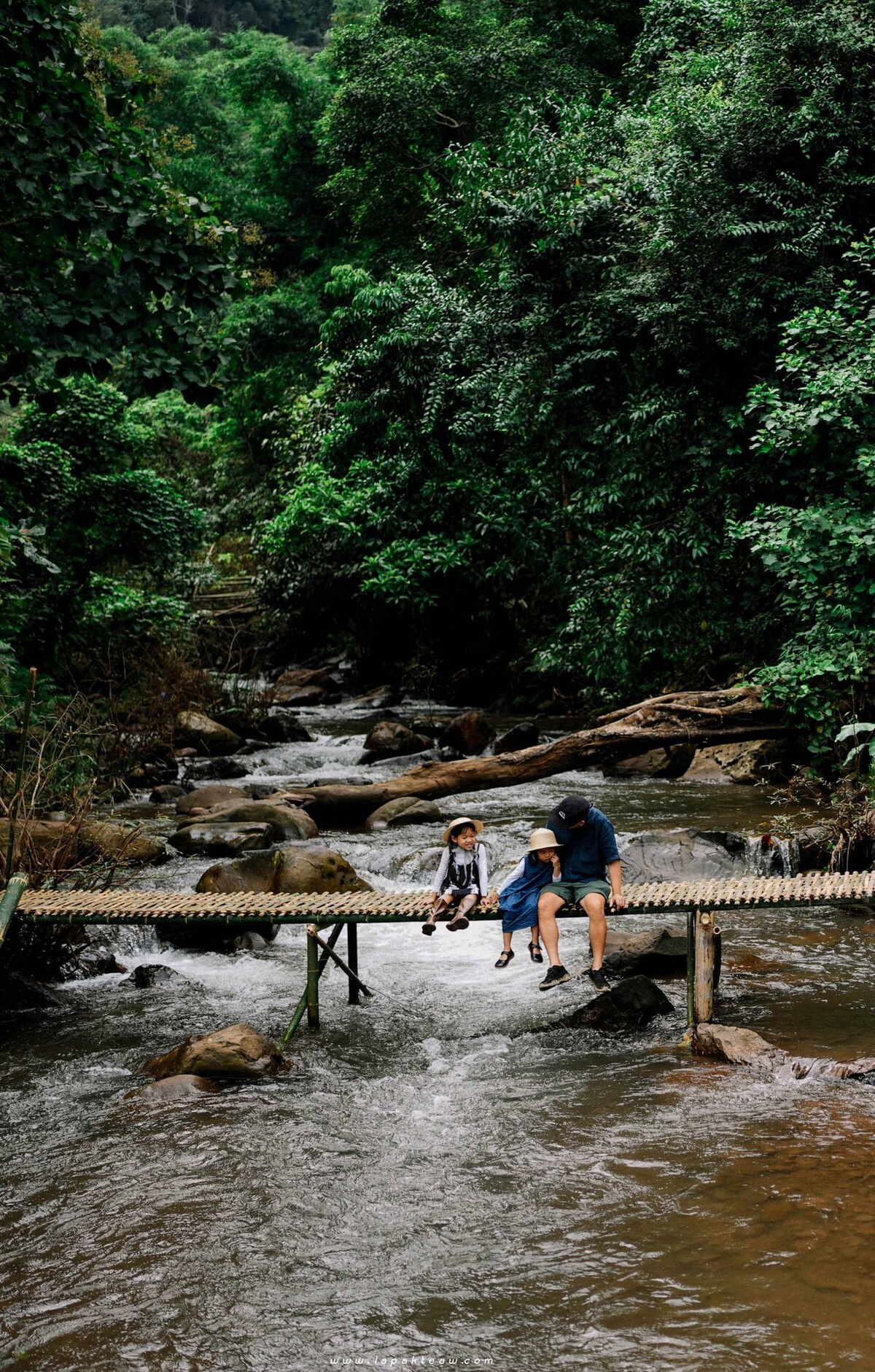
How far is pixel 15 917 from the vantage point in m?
6.74

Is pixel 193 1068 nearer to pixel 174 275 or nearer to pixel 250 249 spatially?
pixel 174 275

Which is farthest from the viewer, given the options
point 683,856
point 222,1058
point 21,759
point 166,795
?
Result: point 166,795

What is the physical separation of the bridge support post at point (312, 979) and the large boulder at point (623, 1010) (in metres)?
1.48

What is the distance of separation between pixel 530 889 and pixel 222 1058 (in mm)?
1914

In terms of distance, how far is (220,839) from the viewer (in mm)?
10727

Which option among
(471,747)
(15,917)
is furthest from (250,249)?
(15,917)

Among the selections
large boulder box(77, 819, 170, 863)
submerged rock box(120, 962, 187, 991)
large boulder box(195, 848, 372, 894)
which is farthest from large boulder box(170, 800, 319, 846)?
submerged rock box(120, 962, 187, 991)

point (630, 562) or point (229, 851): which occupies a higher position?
point (630, 562)

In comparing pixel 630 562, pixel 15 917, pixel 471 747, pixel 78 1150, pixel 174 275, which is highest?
pixel 174 275

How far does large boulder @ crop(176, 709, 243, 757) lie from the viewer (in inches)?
635

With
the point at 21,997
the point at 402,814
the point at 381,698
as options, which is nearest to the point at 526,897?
the point at 21,997

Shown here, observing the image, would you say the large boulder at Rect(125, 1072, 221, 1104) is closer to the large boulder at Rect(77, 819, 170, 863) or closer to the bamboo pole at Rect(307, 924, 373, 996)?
the bamboo pole at Rect(307, 924, 373, 996)

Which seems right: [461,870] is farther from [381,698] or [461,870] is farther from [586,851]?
[381,698]

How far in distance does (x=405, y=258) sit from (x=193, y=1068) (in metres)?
19.3
